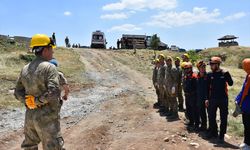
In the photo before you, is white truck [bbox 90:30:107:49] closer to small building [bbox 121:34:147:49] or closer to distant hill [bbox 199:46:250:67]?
small building [bbox 121:34:147:49]

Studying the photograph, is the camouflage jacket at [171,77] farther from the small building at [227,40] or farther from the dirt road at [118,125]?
the small building at [227,40]

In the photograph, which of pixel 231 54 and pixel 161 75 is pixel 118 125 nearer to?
pixel 161 75

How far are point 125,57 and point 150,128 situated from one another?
25.2 meters

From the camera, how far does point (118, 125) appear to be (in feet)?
37.9

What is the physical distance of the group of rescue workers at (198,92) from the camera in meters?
9.06

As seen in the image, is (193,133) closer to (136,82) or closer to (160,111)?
(160,111)

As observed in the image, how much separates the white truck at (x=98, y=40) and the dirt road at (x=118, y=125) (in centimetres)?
2761

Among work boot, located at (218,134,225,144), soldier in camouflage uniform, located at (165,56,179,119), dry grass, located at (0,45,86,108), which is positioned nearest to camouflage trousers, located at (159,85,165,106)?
soldier in camouflage uniform, located at (165,56,179,119)

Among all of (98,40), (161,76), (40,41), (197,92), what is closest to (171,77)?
(161,76)

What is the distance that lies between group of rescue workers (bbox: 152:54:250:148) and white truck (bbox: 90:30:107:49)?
113 ft

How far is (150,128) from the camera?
10.7 m

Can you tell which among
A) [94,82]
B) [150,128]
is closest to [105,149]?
[150,128]

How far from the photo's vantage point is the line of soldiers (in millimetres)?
9062

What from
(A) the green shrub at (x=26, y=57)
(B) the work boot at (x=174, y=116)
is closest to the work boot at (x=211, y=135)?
(B) the work boot at (x=174, y=116)
